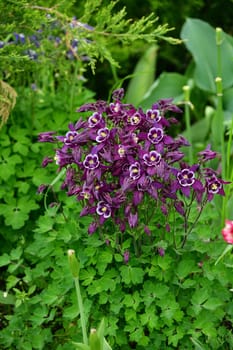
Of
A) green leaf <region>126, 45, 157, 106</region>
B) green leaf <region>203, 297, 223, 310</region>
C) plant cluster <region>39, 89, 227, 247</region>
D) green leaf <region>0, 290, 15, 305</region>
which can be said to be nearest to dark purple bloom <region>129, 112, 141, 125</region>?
plant cluster <region>39, 89, 227, 247</region>

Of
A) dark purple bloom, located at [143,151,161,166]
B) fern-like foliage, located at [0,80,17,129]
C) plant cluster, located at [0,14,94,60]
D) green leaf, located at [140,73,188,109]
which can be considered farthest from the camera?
green leaf, located at [140,73,188,109]

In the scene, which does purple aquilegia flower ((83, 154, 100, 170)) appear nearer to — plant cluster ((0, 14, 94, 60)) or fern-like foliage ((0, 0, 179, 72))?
fern-like foliage ((0, 0, 179, 72))

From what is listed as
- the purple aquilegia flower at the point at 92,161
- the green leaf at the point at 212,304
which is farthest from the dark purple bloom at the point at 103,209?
the green leaf at the point at 212,304

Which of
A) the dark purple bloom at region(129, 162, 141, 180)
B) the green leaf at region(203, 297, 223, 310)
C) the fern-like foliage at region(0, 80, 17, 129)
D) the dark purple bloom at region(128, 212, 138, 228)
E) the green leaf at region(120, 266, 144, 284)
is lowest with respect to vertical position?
the green leaf at region(203, 297, 223, 310)

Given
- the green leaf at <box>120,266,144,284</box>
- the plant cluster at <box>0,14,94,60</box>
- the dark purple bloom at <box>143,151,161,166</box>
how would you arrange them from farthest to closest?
the plant cluster at <box>0,14,94,60</box> < the green leaf at <box>120,266,144,284</box> < the dark purple bloom at <box>143,151,161,166</box>

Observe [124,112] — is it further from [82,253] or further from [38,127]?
[38,127]

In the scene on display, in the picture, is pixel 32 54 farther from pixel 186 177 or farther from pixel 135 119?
pixel 186 177

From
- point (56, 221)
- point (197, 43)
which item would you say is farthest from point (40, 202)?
point (197, 43)
